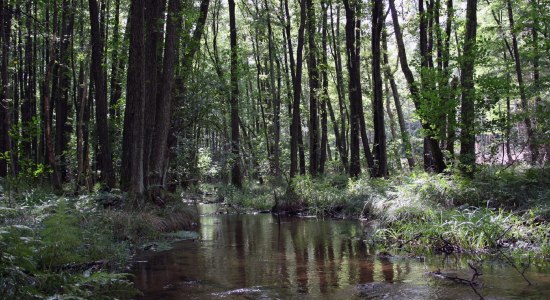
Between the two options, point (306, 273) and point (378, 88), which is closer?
point (306, 273)

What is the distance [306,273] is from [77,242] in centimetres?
357

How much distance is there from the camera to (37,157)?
28250mm

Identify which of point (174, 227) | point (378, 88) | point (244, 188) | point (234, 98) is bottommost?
point (174, 227)

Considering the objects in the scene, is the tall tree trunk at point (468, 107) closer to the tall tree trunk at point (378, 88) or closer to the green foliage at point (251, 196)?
the tall tree trunk at point (378, 88)

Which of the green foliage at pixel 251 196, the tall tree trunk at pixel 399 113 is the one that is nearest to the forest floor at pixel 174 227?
the tall tree trunk at pixel 399 113

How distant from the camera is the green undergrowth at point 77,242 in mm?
4699

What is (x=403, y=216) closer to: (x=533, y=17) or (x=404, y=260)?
(x=404, y=260)

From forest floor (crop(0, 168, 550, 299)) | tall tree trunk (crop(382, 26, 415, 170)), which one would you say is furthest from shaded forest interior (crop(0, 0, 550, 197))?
forest floor (crop(0, 168, 550, 299))

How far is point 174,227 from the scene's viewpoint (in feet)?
44.3

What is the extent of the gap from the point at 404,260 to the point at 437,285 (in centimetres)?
203

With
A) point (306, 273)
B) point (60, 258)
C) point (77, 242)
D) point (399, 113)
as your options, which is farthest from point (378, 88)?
point (60, 258)

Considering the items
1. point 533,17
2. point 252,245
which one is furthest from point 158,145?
point 533,17

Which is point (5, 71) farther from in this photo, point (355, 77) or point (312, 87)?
point (312, 87)

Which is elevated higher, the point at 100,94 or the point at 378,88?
the point at 378,88
